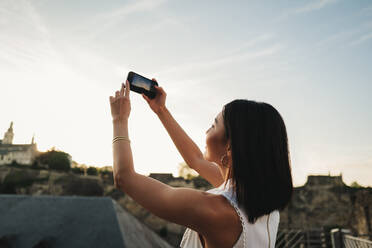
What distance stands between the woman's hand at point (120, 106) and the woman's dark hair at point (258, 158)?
0.41 meters

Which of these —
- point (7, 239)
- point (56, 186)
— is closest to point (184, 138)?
point (7, 239)

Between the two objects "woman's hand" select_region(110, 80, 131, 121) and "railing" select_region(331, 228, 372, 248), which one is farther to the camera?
"railing" select_region(331, 228, 372, 248)

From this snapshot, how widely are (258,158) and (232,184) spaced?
5.4 inches

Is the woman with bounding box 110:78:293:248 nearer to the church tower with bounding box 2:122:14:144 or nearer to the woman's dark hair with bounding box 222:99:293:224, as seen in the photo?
the woman's dark hair with bounding box 222:99:293:224

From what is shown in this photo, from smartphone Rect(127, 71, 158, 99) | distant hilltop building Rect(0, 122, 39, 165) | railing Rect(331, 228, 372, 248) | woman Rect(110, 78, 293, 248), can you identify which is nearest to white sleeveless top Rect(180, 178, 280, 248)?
woman Rect(110, 78, 293, 248)

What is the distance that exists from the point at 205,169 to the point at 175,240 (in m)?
18.0

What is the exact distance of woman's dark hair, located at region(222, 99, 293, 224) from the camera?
0.82 meters

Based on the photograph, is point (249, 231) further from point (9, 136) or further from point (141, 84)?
point (9, 136)

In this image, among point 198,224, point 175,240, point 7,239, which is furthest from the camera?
point 175,240

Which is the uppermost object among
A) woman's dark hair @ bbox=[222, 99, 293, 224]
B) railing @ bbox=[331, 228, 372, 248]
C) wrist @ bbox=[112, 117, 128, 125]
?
wrist @ bbox=[112, 117, 128, 125]

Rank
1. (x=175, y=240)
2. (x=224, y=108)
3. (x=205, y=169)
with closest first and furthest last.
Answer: (x=224, y=108) < (x=205, y=169) < (x=175, y=240)

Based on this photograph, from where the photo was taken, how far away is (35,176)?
68.0 feet

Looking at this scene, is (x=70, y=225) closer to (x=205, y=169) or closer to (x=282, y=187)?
(x=205, y=169)

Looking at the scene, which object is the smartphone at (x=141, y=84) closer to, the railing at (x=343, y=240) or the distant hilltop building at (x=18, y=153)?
the railing at (x=343, y=240)
